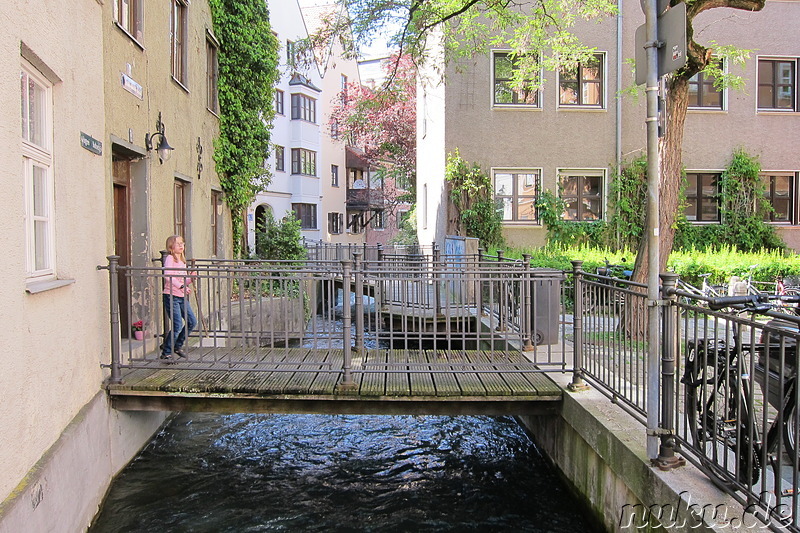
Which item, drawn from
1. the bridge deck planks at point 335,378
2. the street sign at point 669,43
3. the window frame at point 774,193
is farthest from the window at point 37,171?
the window frame at point 774,193

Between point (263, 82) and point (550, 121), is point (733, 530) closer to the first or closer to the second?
point (263, 82)

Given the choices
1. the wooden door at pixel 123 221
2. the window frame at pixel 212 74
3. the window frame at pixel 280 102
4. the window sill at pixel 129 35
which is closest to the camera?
the window sill at pixel 129 35

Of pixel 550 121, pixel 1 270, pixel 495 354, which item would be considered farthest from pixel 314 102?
pixel 1 270

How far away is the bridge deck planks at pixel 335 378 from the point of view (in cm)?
606

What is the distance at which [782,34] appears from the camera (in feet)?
61.5

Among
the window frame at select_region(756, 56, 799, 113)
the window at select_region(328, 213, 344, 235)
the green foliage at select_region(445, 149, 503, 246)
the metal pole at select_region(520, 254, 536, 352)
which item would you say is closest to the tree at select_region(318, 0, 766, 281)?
the metal pole at select_region(520, 254, 536, 352)

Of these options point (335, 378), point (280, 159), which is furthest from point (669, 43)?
point (280, 159)

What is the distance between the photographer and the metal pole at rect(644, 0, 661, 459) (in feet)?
13.1

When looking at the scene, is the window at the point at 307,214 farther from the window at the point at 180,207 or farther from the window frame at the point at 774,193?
the window at the point at 180,207

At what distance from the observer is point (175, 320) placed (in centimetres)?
702

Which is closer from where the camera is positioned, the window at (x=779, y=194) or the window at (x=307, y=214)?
the window at (x=779, y=194)

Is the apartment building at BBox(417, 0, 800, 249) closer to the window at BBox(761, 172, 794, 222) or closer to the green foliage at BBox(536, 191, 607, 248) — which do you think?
the window at BBox(761, 172, 794, 222)

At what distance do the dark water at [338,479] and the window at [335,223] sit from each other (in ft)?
111

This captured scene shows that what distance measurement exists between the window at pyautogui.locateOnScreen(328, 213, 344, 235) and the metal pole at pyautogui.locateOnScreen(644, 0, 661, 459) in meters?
37.7
